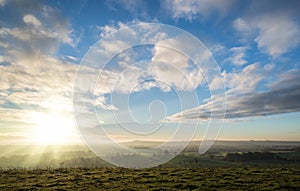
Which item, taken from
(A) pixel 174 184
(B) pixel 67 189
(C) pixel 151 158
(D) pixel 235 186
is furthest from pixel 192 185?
(C) pixel 151 158

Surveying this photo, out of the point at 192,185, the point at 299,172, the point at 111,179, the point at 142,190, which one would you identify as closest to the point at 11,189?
the point at 111,179

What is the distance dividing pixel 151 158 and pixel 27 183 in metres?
22.8

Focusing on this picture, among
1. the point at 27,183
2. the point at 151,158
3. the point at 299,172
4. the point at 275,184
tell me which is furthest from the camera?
the point at 151,158

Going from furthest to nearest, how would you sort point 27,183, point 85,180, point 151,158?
point 151,158
point 85,180
point 27,183

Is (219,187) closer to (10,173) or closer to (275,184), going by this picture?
(275,184)

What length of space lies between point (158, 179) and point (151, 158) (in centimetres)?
1898

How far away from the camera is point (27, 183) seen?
2112 centimetres

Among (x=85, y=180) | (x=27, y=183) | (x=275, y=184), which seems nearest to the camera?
(x=275, y=184)

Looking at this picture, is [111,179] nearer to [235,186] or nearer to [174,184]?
[174,184]

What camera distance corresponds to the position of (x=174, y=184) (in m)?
20.1

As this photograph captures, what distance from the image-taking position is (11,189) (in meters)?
18.7

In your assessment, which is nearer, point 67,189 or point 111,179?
point 67,189

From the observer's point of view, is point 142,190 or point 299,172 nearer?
point 142,190

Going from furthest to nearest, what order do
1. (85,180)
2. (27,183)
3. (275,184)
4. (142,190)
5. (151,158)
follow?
(151,158) < (85,180) < (27,183) < (275,184) < (142,190)
